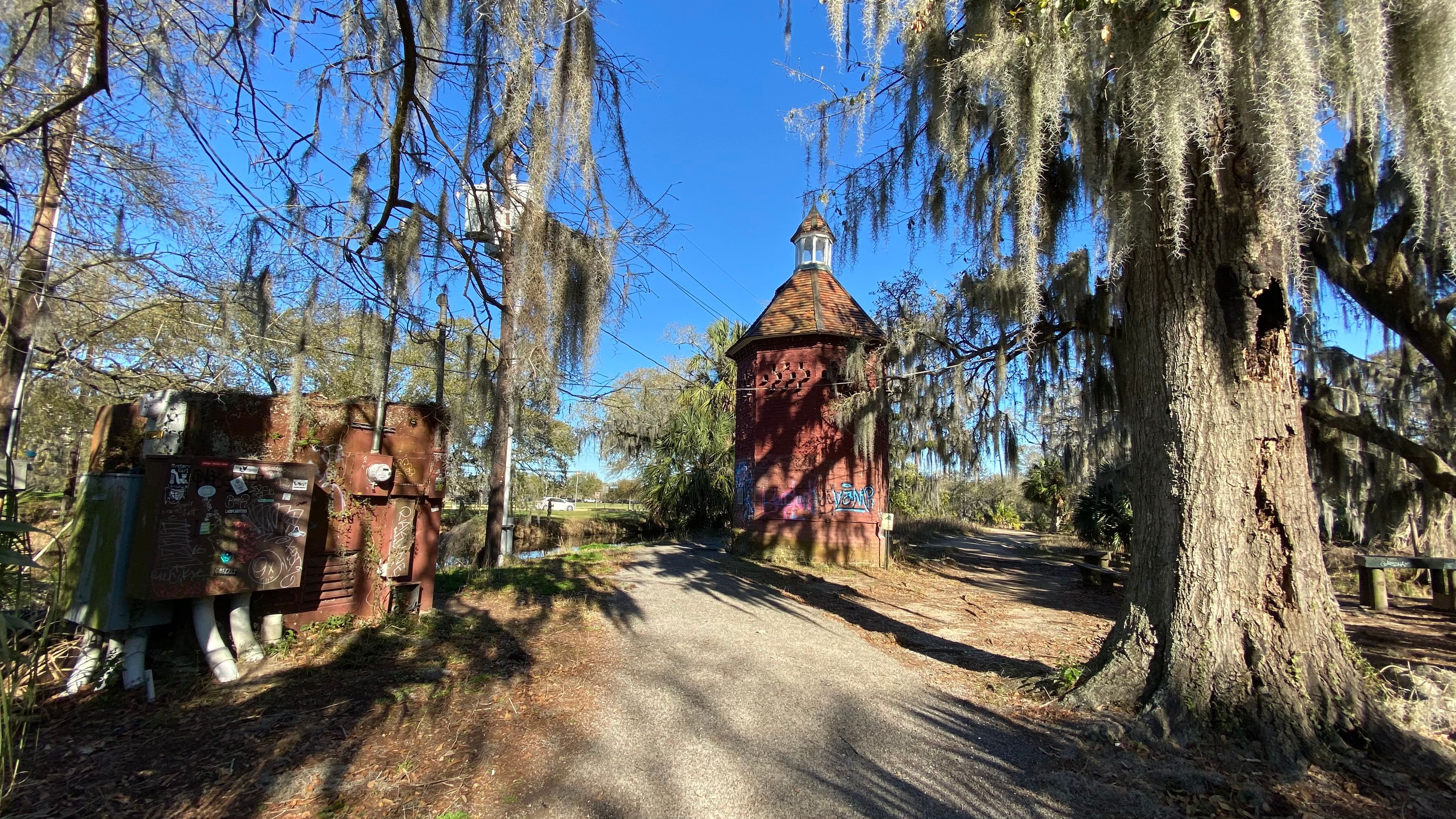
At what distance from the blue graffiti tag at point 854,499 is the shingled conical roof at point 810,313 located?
10.1ft

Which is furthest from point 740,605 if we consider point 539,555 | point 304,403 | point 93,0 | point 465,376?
point 539,555

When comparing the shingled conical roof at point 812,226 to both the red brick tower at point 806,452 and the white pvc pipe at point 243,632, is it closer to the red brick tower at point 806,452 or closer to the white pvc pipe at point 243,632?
the red brick tower at point 806,452

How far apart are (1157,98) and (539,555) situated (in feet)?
46.6

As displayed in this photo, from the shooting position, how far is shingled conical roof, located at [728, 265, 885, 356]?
43.4 feet

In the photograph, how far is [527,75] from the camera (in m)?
3.31

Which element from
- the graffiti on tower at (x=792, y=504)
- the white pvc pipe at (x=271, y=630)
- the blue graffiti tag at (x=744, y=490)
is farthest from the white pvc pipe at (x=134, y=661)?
the blue graffiti tag at (x=744, y=490)

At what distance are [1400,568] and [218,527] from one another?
13790 mm

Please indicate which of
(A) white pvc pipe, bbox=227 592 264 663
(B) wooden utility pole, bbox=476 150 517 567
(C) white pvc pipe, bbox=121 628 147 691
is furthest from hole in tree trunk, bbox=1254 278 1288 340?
(C) white pvc pipe, bbox=121 628 147 691

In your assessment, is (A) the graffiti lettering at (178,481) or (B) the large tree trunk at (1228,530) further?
(A) the graffiti lettering at (178,481)

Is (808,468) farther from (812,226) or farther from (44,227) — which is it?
(44,227)

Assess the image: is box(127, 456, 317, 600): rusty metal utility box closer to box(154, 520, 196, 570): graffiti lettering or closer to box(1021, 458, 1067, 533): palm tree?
box(154, 520, 196, 570): graffiti lettering

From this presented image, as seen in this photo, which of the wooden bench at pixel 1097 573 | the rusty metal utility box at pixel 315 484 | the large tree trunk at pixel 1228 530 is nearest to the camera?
the large tree trunk at pixel 1228 530

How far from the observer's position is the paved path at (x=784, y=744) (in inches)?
124

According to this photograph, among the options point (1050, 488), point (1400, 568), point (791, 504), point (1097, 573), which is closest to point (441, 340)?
point (791, 504)
